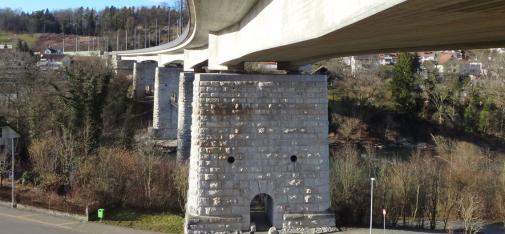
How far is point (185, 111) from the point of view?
28.7 metres

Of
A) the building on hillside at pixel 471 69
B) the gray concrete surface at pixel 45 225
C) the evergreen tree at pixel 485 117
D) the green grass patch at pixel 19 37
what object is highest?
the green grass patch at pixel 19 37

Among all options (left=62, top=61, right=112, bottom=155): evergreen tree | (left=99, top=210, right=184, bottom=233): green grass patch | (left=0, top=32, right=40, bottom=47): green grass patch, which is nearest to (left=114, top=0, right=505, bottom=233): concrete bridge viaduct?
(left=99, top=210, right=184, bottom=233): green grass patch

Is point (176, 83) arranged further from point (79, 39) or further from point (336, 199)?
point (79, 39)

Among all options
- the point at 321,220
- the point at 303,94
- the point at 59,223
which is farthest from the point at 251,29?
the point at 59,223

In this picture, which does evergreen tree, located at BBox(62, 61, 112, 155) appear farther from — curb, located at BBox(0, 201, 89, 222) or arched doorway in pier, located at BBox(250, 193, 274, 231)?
arched doorway in pier, located at BBox(250, 193, 274, 231)

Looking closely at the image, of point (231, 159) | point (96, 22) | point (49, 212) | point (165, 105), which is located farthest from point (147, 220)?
point (96, 22)

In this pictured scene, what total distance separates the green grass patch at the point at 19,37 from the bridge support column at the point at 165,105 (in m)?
75.6

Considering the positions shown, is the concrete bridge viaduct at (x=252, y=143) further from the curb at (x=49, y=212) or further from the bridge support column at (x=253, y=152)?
the curb at (x=49, y=212)

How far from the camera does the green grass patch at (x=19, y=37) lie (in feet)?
352

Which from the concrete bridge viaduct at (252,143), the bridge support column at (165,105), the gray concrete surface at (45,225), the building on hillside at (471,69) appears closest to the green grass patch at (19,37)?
the bridge support column at (165,105)

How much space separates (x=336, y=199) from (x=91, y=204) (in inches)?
341

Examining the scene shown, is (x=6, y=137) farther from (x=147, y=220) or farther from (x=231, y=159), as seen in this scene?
(x=231, y=159)

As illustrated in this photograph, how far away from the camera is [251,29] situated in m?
11.9

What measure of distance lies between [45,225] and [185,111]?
12.7 m
